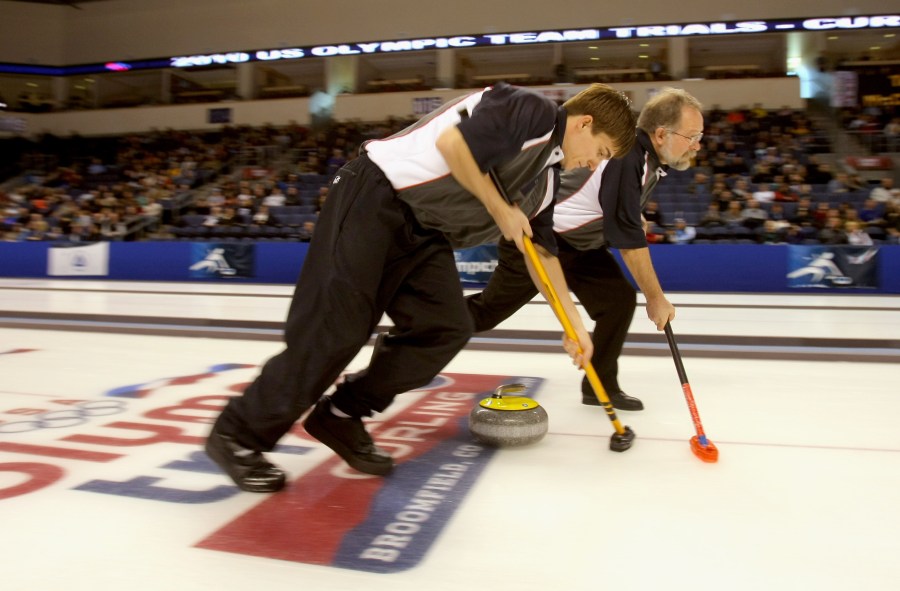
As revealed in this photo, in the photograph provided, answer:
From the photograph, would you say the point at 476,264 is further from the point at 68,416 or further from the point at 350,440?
the point at 350,440

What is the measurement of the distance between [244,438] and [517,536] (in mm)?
829

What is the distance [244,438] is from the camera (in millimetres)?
1962

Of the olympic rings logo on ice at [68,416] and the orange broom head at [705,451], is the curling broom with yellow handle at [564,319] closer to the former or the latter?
the orange broom head at [705,451]

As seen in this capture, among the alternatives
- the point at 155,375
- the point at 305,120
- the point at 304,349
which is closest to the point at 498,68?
the point at 305,120

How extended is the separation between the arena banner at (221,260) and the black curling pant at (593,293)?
8.98m

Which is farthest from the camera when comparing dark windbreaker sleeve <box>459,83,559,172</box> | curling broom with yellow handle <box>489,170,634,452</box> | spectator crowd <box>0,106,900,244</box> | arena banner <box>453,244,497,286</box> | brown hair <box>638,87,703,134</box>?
spectator crowd <box>0,106,900,244</box>

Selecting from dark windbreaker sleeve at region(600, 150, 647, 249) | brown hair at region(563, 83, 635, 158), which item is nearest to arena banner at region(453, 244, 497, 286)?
dark windbreaker sleeve at region(600, 150, 647, 249)

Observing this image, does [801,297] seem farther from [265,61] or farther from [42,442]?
[265,61]

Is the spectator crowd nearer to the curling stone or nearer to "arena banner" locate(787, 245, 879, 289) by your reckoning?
"arena banner" locate(787, 245, 879, 289)

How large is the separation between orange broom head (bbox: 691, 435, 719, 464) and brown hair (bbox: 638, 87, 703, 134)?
3.94 feet

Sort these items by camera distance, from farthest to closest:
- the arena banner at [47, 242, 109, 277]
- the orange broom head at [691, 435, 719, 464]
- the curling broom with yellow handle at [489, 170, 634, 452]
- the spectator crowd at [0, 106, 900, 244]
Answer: the arena banner at [47, 242, 109, 277] < the spectator crowd at [0, 106, 900, 244] < the orange broom head at [691, 435, 719, 464] < the curling broom with yellow handle at [489, 170, 634, 452]

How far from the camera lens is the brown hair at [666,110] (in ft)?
8.63

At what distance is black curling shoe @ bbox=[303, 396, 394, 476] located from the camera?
2.11m

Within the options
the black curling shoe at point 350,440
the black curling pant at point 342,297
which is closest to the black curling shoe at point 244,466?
the black curling pant at point 342,297
